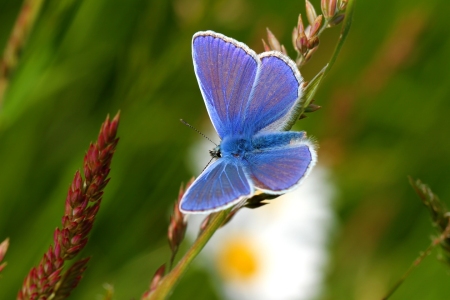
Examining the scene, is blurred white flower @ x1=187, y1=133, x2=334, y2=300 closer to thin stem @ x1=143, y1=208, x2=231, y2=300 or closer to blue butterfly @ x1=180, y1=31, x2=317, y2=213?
blue butterfly @ x1=180, y1=31, x2=317, y2=213

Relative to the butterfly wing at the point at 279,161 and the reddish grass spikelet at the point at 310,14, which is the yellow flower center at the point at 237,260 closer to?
the butterfly wing at the point at 279,161

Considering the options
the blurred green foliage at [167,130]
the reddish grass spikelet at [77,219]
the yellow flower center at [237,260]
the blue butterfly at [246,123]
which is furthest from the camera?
the yellow flower center at [237,260]

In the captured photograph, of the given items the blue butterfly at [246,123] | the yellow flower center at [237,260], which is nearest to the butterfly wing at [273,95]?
the blue butterfly at [246,123]

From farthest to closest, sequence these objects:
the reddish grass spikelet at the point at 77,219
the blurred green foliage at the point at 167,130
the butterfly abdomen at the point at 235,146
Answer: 1. the blurred green foliage at the point at 167,130
2. the butterfly abdomen at the point at 235,146
3. the reddish grass spikelet at the point at 77,219

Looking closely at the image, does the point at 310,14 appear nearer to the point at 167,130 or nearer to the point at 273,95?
the point at 273,95

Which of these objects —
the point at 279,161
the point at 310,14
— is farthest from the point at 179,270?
the point at 310,14

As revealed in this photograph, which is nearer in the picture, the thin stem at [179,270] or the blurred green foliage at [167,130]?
the thin stem at [179,270]

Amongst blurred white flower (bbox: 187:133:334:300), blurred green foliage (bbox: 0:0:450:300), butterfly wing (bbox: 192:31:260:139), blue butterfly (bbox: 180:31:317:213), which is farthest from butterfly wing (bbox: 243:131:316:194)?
blurred white flower (bbox: 187:133:334:300)

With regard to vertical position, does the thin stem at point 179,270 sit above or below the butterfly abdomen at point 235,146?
above
